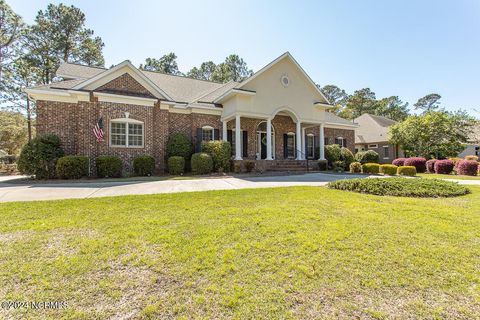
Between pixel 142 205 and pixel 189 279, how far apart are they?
3423 mm

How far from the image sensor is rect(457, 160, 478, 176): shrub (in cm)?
1628

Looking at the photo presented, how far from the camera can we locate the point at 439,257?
10.6 ft

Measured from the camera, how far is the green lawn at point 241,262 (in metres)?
2.30

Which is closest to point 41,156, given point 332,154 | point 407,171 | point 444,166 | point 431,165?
point 332,154

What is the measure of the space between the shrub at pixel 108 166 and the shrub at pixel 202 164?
3990mm

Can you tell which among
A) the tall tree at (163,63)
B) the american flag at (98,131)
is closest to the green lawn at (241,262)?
the american flag at (98,131)

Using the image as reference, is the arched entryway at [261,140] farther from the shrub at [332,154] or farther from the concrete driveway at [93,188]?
the concrete driveway at [93,188]

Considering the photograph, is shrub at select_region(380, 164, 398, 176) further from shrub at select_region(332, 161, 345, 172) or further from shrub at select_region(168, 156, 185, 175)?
shrub at select_region(168, 156, 185, 175)

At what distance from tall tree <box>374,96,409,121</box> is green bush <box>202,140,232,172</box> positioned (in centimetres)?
4803

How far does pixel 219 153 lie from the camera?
14.3m

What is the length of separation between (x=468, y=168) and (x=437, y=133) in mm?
6207

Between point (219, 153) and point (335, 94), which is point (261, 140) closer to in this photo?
point (219, 153)

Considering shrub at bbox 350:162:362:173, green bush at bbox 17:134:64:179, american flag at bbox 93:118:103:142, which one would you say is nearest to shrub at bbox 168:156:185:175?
american flag at bbox 93:118:103:142

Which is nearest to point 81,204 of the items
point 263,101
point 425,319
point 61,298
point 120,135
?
point 61,298
